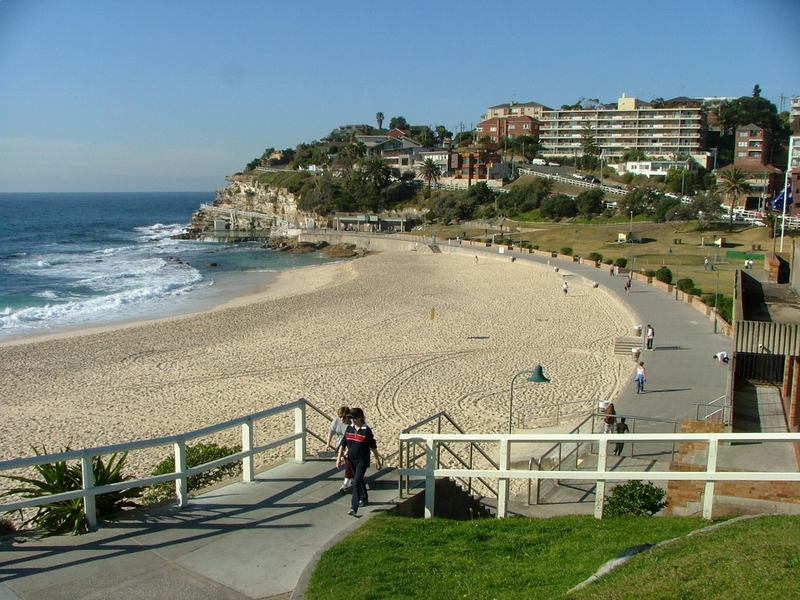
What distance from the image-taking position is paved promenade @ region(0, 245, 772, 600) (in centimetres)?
469

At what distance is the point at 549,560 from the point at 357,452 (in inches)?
80.8

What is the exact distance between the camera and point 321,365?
2219 cm

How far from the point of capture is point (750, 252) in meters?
49.1

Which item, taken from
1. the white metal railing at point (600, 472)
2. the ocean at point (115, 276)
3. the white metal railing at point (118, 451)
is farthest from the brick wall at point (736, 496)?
the ocean at point (115, 276)

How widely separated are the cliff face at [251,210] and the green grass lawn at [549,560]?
94548 millimetres

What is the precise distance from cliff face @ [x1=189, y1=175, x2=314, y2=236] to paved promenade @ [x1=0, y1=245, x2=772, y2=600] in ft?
306

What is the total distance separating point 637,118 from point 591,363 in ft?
311

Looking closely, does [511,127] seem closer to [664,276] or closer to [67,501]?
[664,276]

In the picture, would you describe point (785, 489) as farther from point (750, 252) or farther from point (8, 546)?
point (750, 252)

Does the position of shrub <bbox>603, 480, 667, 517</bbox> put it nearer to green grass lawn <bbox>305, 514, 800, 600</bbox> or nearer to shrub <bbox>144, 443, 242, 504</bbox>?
green grass lawn <bbox>305, 514, 800, 600</bbox>

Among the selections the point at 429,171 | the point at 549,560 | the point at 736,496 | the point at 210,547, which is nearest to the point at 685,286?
the point at 736,496

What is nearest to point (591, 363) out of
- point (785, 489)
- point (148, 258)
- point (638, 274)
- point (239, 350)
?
point (239, 350)

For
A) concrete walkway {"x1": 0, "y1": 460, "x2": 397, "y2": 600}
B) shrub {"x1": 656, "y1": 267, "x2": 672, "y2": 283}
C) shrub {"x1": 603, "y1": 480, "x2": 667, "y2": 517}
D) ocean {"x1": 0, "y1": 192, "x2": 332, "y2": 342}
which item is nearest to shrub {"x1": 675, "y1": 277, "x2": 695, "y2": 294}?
shrub {"x1": 656, "y1": 267, "x2": 672, "y2": 283}

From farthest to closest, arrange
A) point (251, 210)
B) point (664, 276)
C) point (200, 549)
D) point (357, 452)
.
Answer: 1. point (251, 210)
2. point (664, 276)
3. point (357, 452)
4. point (200, 549)
